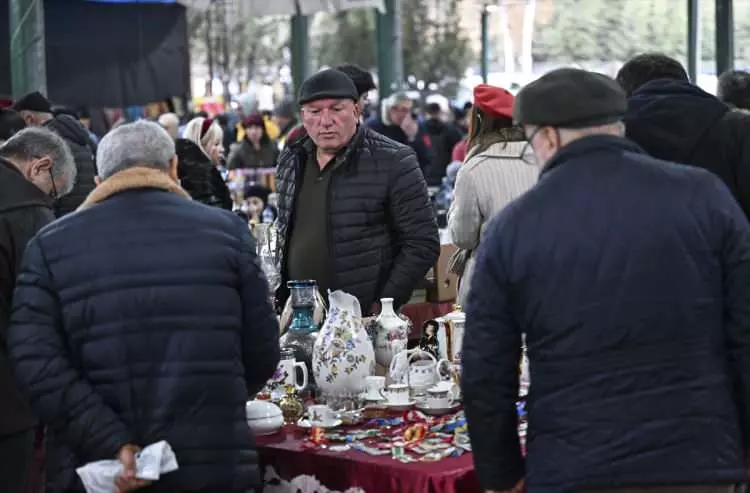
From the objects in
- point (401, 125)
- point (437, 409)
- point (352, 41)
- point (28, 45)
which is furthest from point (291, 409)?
point (352, 41)

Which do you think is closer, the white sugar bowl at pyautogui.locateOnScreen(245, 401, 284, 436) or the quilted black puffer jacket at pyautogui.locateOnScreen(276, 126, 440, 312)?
the white sugar bowl at pyautogui.locateOnScreen(245, 401, 284, 436)

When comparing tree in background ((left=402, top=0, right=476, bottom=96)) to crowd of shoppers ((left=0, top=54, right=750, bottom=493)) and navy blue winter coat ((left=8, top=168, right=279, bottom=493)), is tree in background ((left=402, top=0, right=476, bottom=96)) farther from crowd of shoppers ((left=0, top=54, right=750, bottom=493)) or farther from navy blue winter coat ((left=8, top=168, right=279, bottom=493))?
navy blue winter coat ((left=8, top=168, right=279, bottom=493))

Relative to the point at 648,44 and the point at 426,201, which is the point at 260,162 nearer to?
the point at 426,201

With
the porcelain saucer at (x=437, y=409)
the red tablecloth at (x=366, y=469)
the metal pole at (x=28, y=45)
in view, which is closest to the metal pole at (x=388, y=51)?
the metal pole at (x=28, y=45)

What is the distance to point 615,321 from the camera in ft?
9.68

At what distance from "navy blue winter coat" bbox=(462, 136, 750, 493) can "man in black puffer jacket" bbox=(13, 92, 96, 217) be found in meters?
5.35

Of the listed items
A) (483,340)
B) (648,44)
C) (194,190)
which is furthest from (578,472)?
(648,44)

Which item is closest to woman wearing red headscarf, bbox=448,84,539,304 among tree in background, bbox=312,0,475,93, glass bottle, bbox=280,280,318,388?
glass bottle, bbox=280,280,318,388

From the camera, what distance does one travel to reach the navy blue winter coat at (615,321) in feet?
9.69

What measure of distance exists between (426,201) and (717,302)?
2.51 m

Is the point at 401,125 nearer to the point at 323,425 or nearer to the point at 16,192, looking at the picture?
the point at 16,192

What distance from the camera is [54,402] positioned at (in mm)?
3361

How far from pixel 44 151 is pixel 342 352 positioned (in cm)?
127

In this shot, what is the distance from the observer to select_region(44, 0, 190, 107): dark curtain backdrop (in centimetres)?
1327
